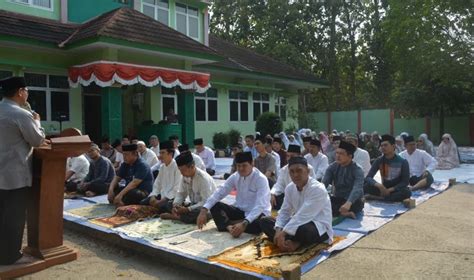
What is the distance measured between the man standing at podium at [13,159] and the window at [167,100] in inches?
468

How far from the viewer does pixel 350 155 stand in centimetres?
623

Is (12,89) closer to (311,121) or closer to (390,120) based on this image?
(311,121)

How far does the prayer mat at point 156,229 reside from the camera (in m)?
5.39

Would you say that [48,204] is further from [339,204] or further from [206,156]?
[206,156]

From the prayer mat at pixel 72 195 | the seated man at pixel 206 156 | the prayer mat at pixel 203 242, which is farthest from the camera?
the seated man at pixel 206 156

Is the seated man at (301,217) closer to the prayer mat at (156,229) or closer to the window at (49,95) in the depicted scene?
the prayer mat at (156,229)

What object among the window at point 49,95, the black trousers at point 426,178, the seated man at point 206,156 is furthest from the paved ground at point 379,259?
the window at point 49,95

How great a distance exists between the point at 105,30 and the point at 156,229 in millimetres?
7918

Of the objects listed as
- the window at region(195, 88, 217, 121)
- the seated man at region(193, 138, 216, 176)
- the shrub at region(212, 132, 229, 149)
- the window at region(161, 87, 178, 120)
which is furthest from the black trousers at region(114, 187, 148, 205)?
the shrub at region(212, 132, 229, 149)

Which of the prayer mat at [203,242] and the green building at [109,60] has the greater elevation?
the green building at [109,60]

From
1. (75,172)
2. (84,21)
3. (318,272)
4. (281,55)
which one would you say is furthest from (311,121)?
(318,272)

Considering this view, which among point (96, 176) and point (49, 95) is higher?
point (49, 95)

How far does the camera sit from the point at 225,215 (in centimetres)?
554

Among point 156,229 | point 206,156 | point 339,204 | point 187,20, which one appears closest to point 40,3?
point 187,20
